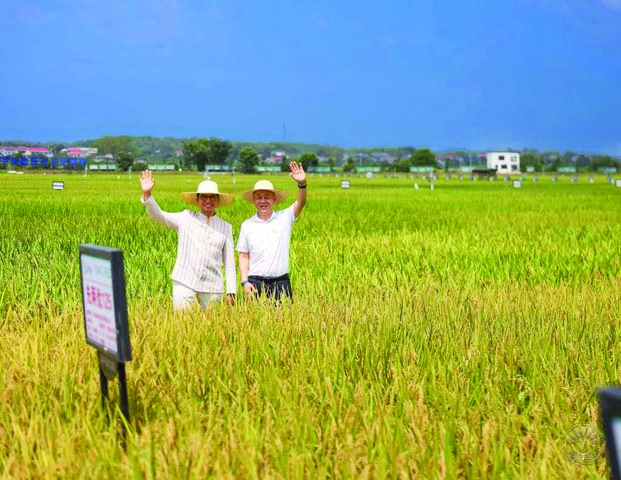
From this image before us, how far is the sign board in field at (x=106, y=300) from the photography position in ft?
7.68

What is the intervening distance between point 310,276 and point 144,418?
435 centimetres

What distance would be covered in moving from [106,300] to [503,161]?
175 meters

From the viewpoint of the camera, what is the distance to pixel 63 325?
4.26m

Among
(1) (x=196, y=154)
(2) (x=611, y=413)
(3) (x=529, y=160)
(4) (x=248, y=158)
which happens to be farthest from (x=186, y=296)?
(3) (x=529, y=160)

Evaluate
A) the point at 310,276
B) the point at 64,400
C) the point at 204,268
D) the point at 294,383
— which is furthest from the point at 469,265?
the point at 64,400

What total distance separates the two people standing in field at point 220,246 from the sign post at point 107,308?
2.08m

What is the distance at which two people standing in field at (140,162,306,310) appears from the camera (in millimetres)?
4961

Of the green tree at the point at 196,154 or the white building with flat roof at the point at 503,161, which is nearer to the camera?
the green tree at the point at 196,154

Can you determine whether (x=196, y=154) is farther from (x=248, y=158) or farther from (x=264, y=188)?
(x=264, y=188)

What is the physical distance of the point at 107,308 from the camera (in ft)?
8.05

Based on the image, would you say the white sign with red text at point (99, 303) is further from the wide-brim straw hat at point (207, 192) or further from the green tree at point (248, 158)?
the green tree at point (248, 158)

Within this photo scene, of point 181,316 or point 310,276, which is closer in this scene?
point 181,316

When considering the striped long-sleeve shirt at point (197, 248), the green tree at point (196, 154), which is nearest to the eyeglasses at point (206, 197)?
the striped long-sleeve shirt at point (197, 248)

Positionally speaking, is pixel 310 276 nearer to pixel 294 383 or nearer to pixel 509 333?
pixel 509 333
